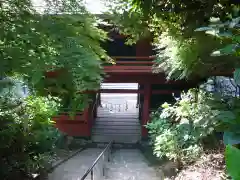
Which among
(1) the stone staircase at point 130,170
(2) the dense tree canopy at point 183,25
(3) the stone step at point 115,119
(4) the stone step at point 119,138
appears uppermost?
(2) the dense tree canopy at point 183,25

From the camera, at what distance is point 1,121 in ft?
17.7

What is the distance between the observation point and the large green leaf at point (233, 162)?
2.24 ft

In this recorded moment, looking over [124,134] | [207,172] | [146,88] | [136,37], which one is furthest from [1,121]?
[124,134]

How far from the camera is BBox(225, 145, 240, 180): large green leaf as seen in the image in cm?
68

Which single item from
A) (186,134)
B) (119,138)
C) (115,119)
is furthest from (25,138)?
(115,119)

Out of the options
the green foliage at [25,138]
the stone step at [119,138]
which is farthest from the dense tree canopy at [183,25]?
the stone step at [119,138]

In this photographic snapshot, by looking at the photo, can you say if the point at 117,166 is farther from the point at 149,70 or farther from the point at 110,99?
the point at 110,99

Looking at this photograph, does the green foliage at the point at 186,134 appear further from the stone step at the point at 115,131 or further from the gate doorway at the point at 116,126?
the stone step at the point at 115,131

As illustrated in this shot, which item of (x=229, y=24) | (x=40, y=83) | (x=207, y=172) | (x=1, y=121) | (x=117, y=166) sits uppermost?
(x=229, y=24)

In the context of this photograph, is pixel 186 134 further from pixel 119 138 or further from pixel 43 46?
pixel 119 138

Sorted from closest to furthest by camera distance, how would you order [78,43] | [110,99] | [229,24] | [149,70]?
[229,24] → [78,43] → [149,70] → [110,99]

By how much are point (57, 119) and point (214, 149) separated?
9254 millimetres

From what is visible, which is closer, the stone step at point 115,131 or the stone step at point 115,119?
the stone step at point 115,131

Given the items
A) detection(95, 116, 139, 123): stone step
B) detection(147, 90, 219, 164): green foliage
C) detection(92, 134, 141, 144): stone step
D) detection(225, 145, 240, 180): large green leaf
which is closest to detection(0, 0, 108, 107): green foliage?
detection(225, 145, 240, 180): large green leaf
